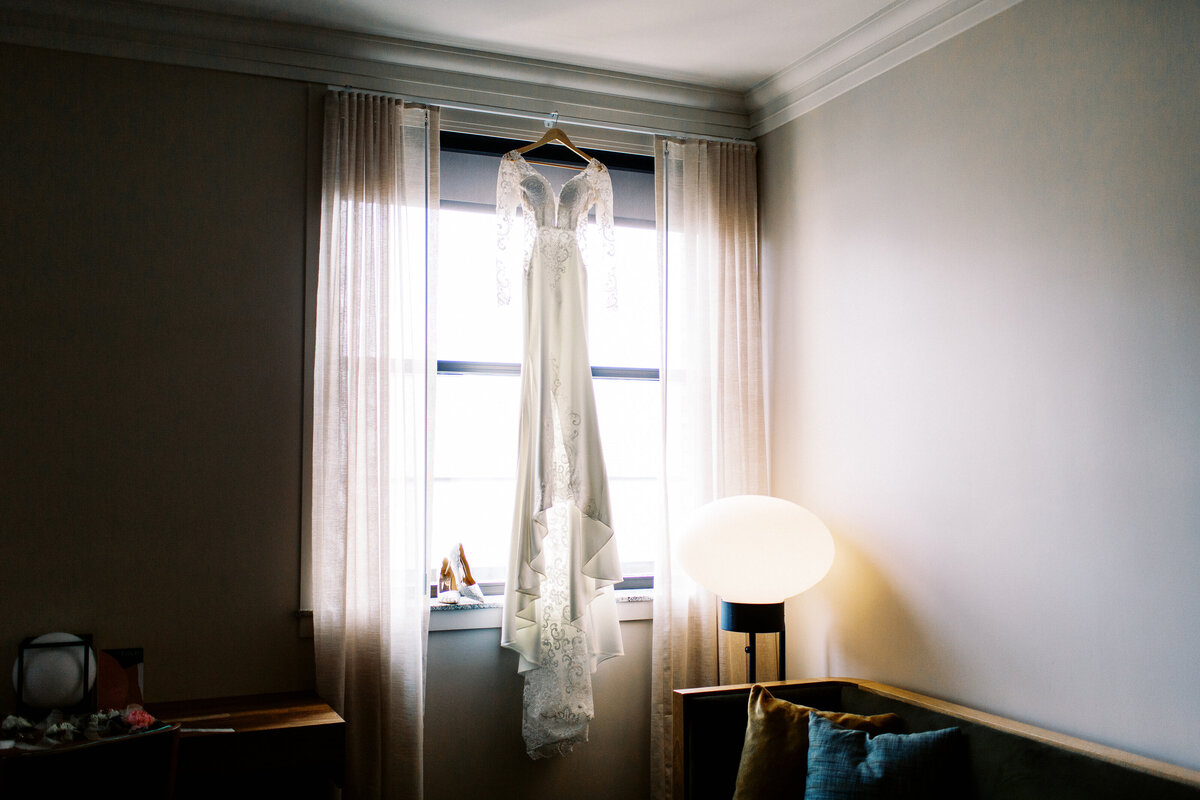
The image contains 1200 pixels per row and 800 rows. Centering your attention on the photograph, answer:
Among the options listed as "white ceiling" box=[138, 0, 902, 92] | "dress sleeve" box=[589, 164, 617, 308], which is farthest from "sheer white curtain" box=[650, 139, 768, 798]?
"white ceiling" box=[138, 0, 902, 92]

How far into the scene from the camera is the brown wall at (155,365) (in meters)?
2.78

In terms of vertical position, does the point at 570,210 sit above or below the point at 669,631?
above

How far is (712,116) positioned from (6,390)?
2.77 meters

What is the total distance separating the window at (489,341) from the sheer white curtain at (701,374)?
112 mm

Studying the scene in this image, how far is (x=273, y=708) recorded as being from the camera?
2.72 m

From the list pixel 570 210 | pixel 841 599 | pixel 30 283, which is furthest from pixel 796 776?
pixel 30 283

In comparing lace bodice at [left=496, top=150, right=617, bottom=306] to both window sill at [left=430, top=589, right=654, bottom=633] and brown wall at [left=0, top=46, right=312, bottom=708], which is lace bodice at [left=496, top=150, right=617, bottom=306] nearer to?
brown wall at [left=0, top=46, right=312, bottom=708]

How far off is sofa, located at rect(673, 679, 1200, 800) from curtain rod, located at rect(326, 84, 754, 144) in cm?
217

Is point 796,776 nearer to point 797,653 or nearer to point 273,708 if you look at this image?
point 797,653

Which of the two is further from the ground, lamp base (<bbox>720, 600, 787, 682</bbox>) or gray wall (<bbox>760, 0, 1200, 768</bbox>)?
gray wall (<bbox>760, 0, 1200, 768</bbox>)

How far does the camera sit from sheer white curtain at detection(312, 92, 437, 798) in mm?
2998

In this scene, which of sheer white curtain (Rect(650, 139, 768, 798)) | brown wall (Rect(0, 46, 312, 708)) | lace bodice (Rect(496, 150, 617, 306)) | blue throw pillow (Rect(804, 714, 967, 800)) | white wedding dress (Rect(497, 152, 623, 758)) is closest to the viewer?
Answer: blue throw pillow (Rect(804, 714, 967, 800))

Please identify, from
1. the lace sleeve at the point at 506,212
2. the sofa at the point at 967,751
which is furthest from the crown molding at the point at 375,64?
the sofa at the point at 967,751

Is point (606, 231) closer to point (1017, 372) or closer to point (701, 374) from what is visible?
point (701, 374)
